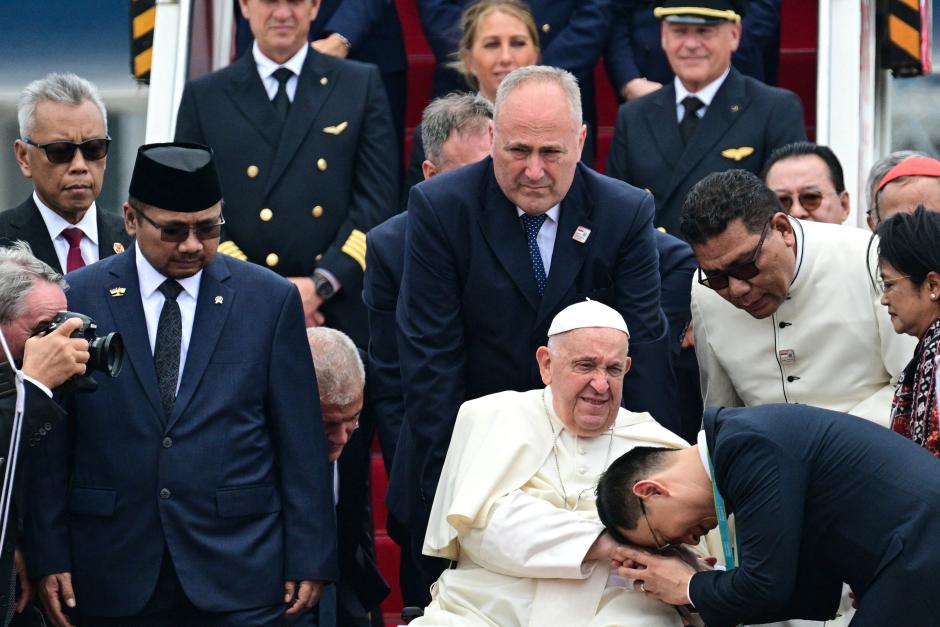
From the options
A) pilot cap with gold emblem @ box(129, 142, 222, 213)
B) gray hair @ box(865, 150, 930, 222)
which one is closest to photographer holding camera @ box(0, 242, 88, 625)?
pilot cap with gold emblem @ box(129, 142, 222, 213)

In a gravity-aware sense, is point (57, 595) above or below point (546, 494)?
below

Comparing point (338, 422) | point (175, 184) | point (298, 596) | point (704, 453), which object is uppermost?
point (175, 184)

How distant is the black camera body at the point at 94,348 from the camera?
16.5ft

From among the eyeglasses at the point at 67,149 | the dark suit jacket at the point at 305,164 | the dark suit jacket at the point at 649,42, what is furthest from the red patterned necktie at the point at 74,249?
the dark suit jacket at the point at 649,42

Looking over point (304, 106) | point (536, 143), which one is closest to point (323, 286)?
point (304, 106)

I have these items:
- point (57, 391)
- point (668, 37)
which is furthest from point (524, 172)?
point (668, 37)

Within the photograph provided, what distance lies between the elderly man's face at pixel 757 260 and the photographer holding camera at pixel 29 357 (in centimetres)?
193

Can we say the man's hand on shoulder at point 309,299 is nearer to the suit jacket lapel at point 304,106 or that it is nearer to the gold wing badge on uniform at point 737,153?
the suit jacket lapel at point 304,106

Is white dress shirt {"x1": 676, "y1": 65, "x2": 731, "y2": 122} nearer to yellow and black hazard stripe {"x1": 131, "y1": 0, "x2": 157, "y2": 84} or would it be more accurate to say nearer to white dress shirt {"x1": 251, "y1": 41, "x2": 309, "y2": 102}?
white dress shirt {"x1": 251, "y1": 41, "x2": 309, "y2": 102}

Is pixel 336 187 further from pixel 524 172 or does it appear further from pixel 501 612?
pixel 501 612

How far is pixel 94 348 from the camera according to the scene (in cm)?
503

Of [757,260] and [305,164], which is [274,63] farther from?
[757,260]

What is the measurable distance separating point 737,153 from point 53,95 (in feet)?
8.63

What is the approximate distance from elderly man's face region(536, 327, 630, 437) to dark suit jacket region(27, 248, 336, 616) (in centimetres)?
A: 79
